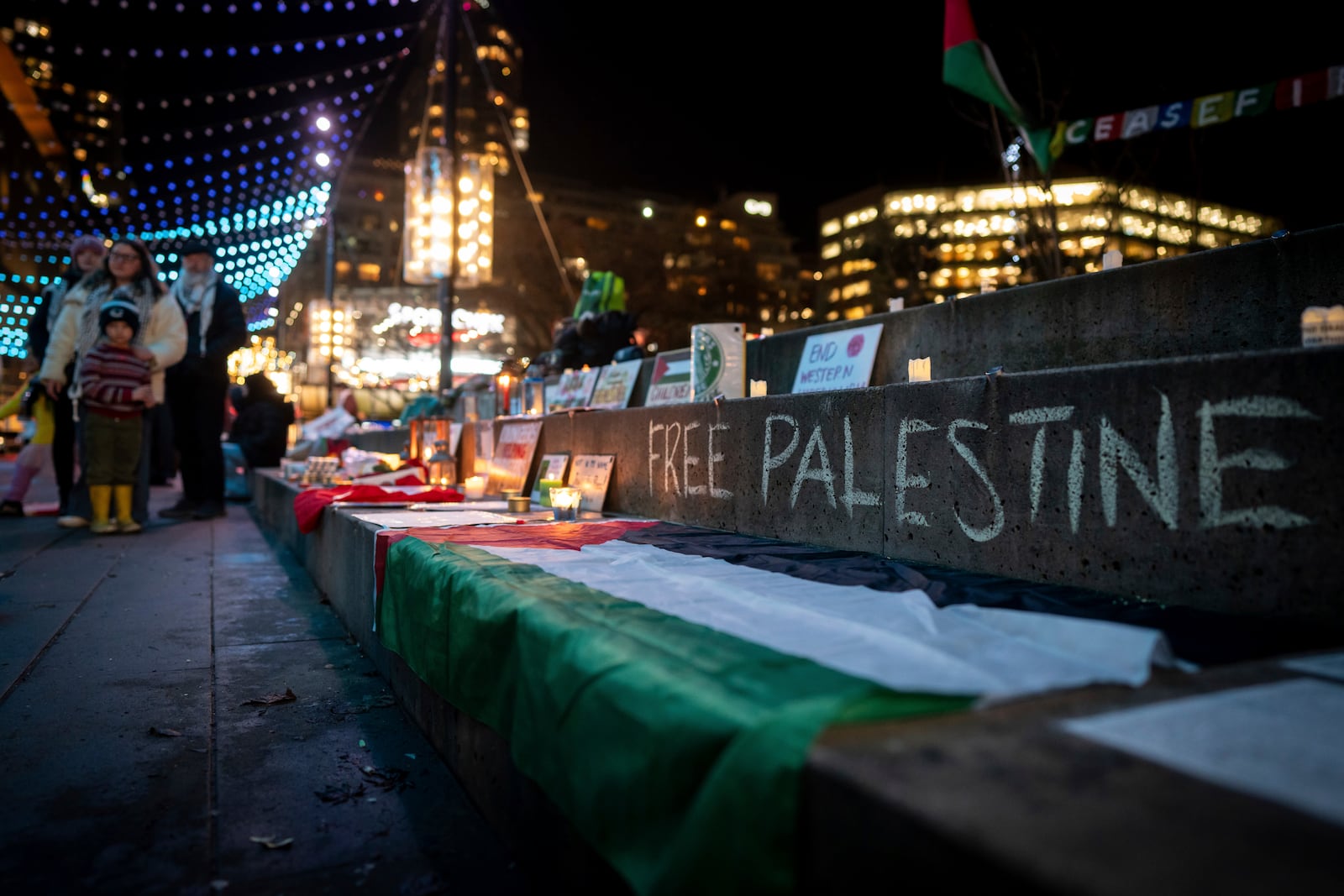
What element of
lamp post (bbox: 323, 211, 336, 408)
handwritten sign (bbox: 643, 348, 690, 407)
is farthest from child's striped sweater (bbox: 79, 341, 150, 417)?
lamp post (bbox: 323, 211, 336, 408)

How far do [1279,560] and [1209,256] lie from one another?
10.4ft

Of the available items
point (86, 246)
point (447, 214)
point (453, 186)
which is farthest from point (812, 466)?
point (447, 214)

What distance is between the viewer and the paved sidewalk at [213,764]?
5.15ft

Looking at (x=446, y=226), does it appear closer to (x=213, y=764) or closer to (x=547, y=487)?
(x=547, y=487)

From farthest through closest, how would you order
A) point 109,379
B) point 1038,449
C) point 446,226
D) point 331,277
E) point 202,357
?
point 331,277 < point 446,226 < point 202,357 < point 109,379 < point 1038,449

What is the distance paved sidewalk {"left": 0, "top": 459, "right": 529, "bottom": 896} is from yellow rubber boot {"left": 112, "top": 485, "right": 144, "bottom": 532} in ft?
8.90

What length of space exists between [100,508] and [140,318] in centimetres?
165

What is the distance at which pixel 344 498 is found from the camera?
4.38m

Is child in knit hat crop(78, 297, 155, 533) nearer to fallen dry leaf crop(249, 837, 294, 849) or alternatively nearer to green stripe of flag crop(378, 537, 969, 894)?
fallen dry leaf crop(249, 837, 294, 849)

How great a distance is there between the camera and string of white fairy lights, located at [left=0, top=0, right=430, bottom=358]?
14531 millimetres

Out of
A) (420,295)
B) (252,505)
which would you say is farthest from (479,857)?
(420,295)

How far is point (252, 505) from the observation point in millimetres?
10758

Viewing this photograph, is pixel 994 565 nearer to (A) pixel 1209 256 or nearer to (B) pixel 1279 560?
(B) pixel 1279 560

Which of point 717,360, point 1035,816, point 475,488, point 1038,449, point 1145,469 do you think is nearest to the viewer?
point 1035,816
